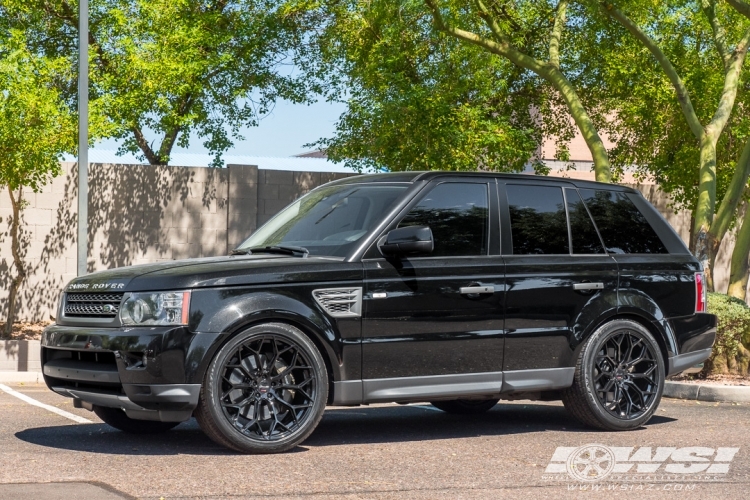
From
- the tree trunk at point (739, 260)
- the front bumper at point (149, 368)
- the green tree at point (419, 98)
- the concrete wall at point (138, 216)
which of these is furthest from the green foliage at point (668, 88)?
the front bumper at point (149, 368)

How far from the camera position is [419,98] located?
18281 millimetres

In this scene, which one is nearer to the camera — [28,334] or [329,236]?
[329,236]

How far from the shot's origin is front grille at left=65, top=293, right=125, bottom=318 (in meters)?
7.13

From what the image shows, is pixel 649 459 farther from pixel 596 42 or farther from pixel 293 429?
pixel 596 42

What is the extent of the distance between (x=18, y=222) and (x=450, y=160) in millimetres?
6852

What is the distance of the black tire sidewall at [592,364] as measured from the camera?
27.2ft

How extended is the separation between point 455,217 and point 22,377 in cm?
720

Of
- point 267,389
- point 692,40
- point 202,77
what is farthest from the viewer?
point 202,77

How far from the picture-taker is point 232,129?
23531 millimetres

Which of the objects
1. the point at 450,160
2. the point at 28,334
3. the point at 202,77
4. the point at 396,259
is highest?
the point at 202,77

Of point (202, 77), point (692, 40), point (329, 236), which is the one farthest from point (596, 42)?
point (329, 236)

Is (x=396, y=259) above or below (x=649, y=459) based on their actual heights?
above

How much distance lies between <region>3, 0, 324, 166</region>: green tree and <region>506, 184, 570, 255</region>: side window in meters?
9.08

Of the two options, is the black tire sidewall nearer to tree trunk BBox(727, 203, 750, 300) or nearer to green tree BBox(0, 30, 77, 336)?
tree trunk BBox(727, 203, 750, 300)
